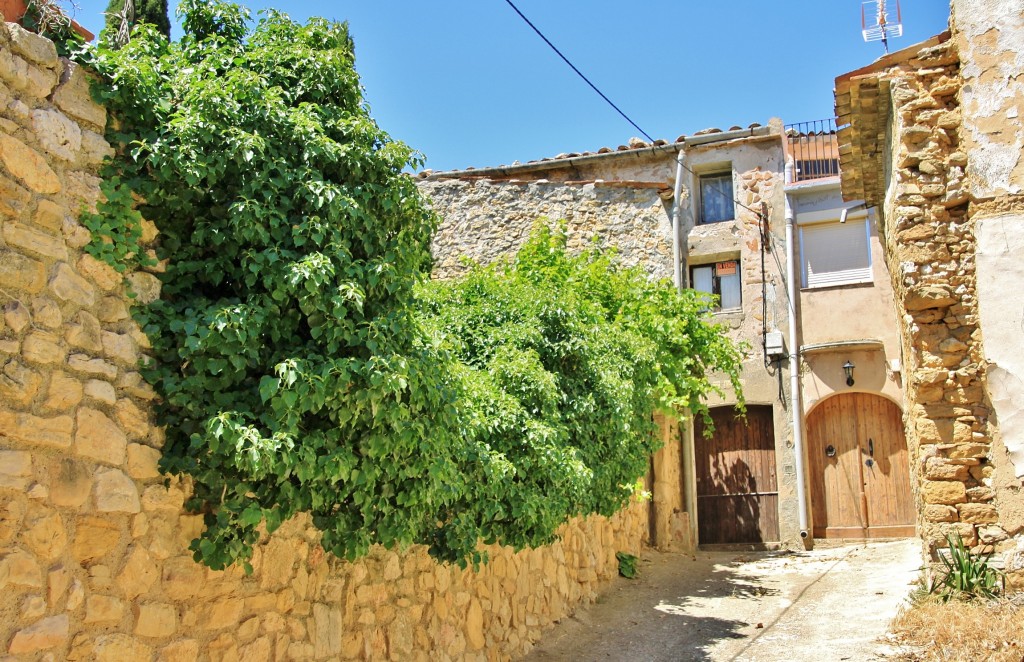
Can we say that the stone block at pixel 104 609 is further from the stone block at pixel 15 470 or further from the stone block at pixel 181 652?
the stone block at pixel 15 470

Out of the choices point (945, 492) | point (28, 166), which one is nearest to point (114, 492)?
point (28, 166)

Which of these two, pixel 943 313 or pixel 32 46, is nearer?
pixel 32 46

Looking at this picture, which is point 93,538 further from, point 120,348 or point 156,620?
point 120,348

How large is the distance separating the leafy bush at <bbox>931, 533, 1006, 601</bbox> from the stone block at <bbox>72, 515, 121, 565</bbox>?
17.6ft

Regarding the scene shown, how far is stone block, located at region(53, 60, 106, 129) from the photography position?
3.95 m

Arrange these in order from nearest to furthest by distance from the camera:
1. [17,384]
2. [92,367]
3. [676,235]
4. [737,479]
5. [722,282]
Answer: [17,384], [92,367], [737,479], [676,235], [722,282]

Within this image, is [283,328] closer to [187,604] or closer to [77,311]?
[77,311]

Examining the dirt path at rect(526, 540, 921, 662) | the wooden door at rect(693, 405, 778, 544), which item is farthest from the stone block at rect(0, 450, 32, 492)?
the wooden door at rect(693, 405, 778, 544)

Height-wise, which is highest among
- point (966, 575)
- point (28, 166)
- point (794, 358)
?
point (794, 358)

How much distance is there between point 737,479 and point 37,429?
1127cm

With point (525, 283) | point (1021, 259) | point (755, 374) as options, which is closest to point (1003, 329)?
point (1021, 259)

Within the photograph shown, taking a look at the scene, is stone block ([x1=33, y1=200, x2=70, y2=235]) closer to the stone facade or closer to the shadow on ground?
the shadow on ground

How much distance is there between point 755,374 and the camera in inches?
528

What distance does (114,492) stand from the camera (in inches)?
149
